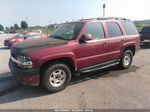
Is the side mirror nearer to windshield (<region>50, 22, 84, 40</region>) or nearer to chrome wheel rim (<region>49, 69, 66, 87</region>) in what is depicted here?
windshield (<region>50, 22, 84, 40</region>)

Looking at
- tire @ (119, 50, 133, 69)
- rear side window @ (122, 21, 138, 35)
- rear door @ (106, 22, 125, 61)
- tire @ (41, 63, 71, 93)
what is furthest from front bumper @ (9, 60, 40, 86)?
rear side window @ (122, 21, 138, 35)

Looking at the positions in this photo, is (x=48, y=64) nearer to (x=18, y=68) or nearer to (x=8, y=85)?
(x=18, y=68)

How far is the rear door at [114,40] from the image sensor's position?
14.6 ft

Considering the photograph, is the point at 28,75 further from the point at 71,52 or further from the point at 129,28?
the point at 129,28

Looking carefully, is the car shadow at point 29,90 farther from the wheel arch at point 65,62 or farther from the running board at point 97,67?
the wheel arch at point 65,62

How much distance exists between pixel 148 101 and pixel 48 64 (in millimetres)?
2635

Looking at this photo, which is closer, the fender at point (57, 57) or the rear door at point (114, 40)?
the fender at point (57, 57)

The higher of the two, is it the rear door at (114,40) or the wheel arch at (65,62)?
the rear door at (114,40)

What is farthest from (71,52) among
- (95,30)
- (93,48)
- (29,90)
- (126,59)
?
(126,59)

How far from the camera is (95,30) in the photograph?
162 inches

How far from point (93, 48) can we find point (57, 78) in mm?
1433

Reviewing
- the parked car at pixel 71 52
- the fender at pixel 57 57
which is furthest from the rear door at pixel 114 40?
the fender at pixel 57 57

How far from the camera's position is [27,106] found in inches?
117

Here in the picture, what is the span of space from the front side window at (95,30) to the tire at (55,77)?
52.0 inches
